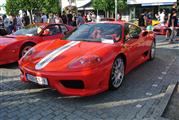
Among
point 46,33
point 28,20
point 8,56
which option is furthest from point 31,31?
point 28,20

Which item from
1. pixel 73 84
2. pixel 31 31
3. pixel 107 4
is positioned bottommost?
pixel 73 84

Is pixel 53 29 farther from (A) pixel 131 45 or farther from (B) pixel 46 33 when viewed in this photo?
(A) pixel 131 45

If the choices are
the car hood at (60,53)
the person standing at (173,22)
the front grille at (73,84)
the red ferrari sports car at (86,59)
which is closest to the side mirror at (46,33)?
the red ferrari sports car at (86,59)

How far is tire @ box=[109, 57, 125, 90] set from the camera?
15.9ft

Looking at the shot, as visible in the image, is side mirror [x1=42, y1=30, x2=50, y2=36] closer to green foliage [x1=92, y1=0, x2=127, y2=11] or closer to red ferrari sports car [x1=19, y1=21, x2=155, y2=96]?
red ferrari sports car [x1=19, y1=21, x2=155, y2=96]

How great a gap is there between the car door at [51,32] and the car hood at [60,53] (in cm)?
259

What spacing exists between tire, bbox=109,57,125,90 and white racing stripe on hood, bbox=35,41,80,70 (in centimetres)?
95

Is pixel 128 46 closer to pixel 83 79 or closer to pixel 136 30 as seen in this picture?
pixel 136 30

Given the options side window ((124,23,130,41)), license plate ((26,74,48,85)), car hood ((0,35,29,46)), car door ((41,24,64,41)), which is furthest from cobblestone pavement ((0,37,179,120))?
car door ((41,24,64,41))

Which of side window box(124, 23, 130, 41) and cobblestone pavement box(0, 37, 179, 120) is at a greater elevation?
side window box(124, 23, 130, 41)

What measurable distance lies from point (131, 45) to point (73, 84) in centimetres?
195

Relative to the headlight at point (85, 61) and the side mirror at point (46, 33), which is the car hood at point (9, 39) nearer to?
the side mirror at point (46, 33)

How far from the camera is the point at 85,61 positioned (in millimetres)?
4445

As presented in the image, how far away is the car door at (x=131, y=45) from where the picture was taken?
→ 5621 millimetres
